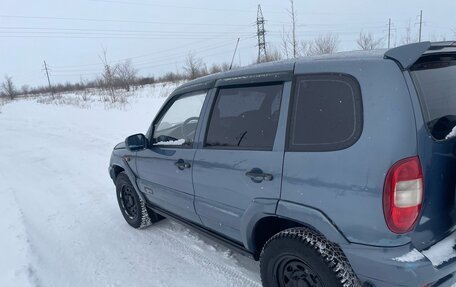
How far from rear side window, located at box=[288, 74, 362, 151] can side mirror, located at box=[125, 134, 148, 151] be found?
1.99 m

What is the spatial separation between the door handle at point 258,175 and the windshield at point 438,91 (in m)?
1.01

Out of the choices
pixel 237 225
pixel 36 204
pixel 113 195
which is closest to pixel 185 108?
pixel 237 225

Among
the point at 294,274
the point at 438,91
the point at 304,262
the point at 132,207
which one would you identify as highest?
the point at 438,91

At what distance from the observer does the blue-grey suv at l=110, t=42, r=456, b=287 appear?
1869 millimetres

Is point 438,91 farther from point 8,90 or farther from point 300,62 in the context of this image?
point 8,90

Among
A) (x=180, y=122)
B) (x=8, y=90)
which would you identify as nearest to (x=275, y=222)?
(x=180, y=122)

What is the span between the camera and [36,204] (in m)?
5.64

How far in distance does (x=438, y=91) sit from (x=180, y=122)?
2336mm

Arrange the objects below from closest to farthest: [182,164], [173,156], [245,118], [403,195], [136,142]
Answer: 1. [403,195]
2. [245,118]
3. [182,164]
4. [173,156]
5. [136,142]

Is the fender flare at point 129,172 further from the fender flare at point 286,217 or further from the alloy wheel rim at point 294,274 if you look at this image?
the alloy wheel rim at point 294,274

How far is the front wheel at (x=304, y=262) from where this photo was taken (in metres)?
2.11

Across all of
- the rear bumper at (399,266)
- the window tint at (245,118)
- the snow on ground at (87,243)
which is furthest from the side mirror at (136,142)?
the rear bumper at (399,266)

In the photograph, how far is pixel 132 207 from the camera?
4.64m

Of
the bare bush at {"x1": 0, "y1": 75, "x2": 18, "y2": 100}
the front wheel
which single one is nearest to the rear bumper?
the front wheel
